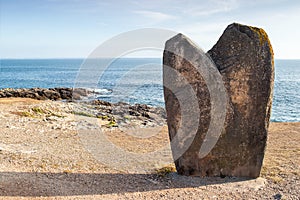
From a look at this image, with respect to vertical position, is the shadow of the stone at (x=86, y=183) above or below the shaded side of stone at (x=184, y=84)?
below

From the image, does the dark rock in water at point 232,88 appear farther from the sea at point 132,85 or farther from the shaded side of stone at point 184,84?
the sea at point 132,85

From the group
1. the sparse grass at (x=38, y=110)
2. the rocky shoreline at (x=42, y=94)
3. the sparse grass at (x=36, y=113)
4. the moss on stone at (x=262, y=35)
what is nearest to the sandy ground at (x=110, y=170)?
the sparse grass at (x=36, y=113)

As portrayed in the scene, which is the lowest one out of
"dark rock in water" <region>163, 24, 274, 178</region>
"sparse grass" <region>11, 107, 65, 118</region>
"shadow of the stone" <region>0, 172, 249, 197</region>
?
"shadow of the stone" <region>0, 172, 249, 197</region>

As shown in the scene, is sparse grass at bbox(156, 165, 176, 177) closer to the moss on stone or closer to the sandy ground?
the sandy ground

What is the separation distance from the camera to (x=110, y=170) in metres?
8.96

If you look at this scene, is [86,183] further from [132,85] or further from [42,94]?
[132,85]

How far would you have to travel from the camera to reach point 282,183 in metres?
7.79

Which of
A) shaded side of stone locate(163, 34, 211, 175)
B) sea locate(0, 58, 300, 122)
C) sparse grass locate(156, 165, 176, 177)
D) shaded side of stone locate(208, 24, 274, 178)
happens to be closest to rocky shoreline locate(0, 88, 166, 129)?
sea locate(0, 58, 300, 122)

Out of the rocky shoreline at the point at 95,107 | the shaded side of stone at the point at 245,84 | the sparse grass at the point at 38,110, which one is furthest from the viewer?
the rocky shoreline at the point at 95,107

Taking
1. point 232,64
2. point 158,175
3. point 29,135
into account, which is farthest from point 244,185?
point 29,135

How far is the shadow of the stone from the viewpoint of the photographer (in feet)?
23.4

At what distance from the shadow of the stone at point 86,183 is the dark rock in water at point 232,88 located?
28.8 inches

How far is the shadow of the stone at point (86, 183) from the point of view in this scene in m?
7.13

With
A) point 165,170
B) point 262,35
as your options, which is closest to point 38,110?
point 165,170
